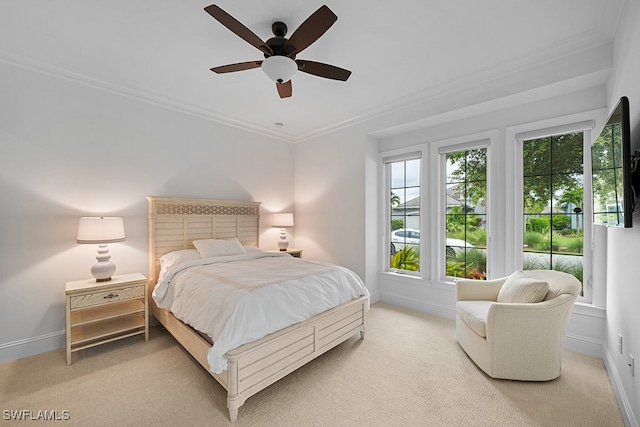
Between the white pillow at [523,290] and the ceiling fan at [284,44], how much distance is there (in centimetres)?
227

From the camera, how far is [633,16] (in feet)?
5.44

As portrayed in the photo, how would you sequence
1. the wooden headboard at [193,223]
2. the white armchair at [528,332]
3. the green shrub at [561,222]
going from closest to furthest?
the white armchair at [528,332], the green shrub at [561,222], the wooden headboard at [193,223]

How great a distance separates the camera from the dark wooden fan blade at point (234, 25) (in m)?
1.58

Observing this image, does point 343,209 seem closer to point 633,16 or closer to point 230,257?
point 230,257

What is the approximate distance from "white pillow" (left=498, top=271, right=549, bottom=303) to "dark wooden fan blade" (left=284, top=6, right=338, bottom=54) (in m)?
2.45

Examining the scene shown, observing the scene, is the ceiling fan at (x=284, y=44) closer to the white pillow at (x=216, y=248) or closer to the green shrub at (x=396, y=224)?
the white pillow at (x=216, y=248)

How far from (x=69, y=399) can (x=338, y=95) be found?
11.9ft

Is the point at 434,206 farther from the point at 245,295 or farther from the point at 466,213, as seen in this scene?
the point at 245,295

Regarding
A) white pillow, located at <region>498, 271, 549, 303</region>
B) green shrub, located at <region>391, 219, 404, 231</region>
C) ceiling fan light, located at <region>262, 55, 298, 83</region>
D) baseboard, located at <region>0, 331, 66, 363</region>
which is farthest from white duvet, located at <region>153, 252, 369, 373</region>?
ceiling fan light, located at <region>262, 55, 298, 83</region>

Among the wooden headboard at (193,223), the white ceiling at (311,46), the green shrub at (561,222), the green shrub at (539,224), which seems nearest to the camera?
the white ceiling at (311,46)

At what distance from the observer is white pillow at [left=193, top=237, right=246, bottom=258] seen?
334cm

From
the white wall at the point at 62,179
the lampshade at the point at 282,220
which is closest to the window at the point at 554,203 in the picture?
the lampshade at the point at 282,220

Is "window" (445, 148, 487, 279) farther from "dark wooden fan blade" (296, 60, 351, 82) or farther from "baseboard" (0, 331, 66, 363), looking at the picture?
"baseboard" (0, 331, 66, 363)

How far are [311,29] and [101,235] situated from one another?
2554mm
